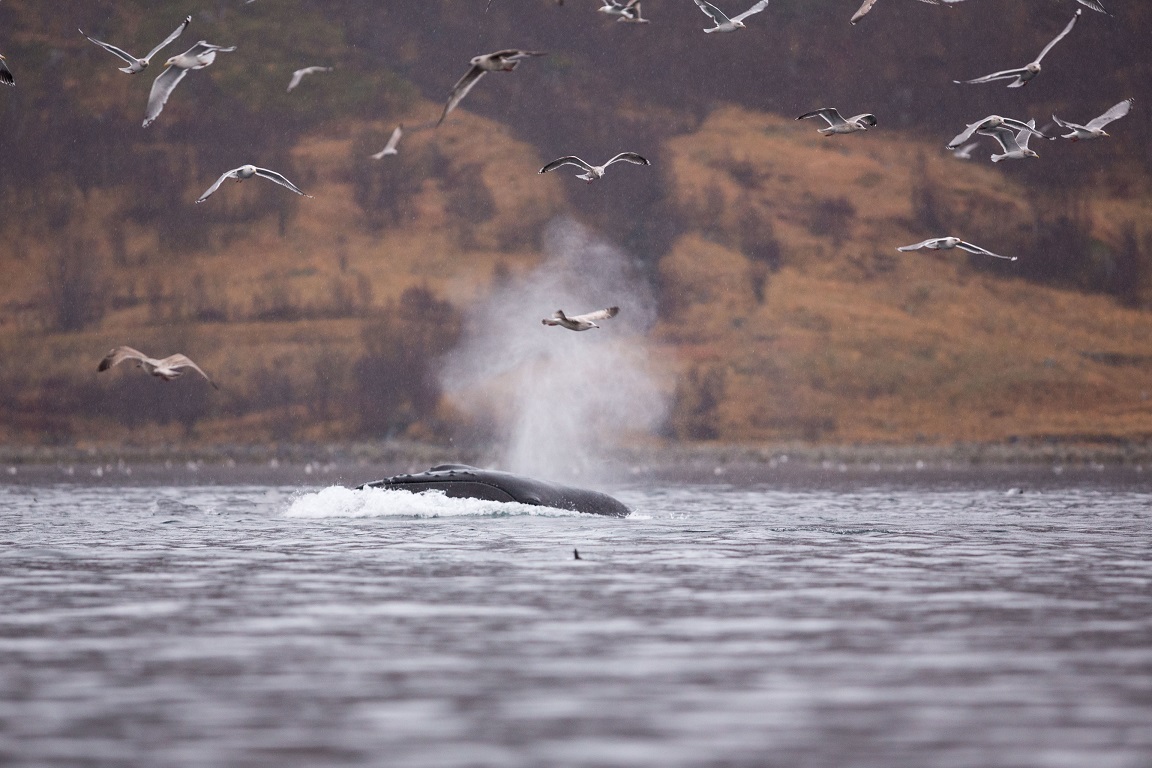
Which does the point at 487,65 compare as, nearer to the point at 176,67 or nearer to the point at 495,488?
the point at 176,67

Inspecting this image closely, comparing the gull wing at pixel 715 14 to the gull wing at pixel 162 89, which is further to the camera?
the gull wing at pixel 715 14

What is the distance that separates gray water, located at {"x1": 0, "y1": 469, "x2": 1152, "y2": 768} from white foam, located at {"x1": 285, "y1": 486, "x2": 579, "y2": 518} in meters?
4.01

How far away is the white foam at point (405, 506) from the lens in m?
36.1

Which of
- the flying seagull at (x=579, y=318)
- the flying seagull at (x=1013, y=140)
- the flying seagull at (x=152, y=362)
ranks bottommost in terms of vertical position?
the flying seagull at (x=152, y=362)

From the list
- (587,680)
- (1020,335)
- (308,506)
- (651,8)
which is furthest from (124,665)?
(651,8)

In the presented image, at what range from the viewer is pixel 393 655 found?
16.2 m

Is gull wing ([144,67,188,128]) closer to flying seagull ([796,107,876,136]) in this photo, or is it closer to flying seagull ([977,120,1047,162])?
flying seagull ([796,107,876,136])

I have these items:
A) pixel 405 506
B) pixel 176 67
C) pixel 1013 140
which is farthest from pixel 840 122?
pixel 176 67

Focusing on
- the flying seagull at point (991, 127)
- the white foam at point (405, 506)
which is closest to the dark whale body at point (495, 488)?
the white foam at point (405, 506)

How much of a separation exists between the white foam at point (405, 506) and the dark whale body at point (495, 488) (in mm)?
132

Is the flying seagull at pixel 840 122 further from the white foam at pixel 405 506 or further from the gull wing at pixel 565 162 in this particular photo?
the white foam at pixel 405 506

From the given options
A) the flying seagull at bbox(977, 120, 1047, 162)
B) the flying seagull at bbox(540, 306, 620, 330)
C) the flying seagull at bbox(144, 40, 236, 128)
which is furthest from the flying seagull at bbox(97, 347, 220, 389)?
the flying seagull at bbox(977, 120, 1047, 162)

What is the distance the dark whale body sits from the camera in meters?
36.0

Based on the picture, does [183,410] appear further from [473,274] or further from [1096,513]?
[1096,513]
